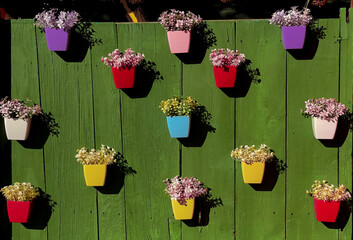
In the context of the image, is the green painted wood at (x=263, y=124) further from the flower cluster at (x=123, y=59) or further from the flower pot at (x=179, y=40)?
the flower cluster at (x=123, y=59)

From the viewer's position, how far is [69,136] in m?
3.66

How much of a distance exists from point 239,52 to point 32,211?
78.1 inches

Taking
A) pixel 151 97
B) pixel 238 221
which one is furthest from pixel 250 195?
pixel 151 97

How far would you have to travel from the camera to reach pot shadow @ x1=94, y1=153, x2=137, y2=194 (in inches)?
143

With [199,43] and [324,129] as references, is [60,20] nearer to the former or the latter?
[199,43]

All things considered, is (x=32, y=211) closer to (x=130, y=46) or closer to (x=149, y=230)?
(x=149, y=230)

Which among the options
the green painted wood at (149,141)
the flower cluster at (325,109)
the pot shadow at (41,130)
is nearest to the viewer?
the flower cluster at (325,109)

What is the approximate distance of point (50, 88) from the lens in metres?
3.64

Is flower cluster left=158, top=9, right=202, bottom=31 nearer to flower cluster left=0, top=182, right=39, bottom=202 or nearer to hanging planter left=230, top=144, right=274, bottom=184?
hanging planter left=230, top=144, right=274, bottom=184

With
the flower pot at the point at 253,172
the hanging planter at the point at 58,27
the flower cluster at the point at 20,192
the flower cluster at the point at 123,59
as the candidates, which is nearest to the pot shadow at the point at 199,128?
the flower pot at the point at 253,172

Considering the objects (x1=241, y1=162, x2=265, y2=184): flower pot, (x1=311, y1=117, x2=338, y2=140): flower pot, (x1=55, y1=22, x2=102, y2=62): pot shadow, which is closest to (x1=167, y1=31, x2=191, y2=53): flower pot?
(x1=55, y1=22, x2=102, y2=62): pot shadow

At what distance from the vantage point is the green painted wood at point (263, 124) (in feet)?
11.4

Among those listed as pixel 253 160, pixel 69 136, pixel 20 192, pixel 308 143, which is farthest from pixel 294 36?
pixel 20 192

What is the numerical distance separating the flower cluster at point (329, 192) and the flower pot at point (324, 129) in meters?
0.35
